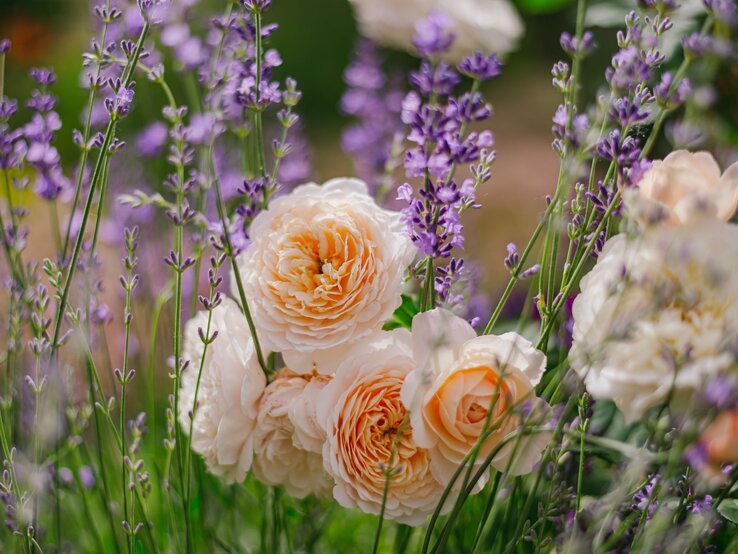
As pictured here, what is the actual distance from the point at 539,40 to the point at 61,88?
79.9 inches

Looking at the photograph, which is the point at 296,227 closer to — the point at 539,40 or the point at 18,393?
the point at 18,393

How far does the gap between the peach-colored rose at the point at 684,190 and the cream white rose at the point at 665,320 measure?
0.01 metres

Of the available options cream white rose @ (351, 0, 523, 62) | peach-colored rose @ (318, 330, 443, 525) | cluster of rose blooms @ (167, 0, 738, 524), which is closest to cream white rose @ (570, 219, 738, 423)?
cluster of rose blooms @ (167, 0, 738, 524)

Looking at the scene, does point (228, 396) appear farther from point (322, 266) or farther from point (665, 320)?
point (665, 320)

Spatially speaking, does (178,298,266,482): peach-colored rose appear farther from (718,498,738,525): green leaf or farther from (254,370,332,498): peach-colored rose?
(718,498,738,525): green leaf

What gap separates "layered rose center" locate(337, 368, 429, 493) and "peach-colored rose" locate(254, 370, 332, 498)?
0.05m

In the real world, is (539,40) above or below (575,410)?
above

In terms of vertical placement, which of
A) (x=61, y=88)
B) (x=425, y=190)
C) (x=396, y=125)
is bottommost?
(x=425, y=190)

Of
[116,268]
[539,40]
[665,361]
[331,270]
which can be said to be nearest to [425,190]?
[331,270]

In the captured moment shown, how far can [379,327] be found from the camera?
0.64 metres

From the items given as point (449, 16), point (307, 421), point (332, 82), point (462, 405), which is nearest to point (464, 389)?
point (462, 405)

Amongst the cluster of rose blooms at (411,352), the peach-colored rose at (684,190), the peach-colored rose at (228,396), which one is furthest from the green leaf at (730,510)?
the peach-colored rose at (228,396)

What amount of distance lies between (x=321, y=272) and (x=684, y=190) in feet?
0.95

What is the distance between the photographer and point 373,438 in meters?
0.62
